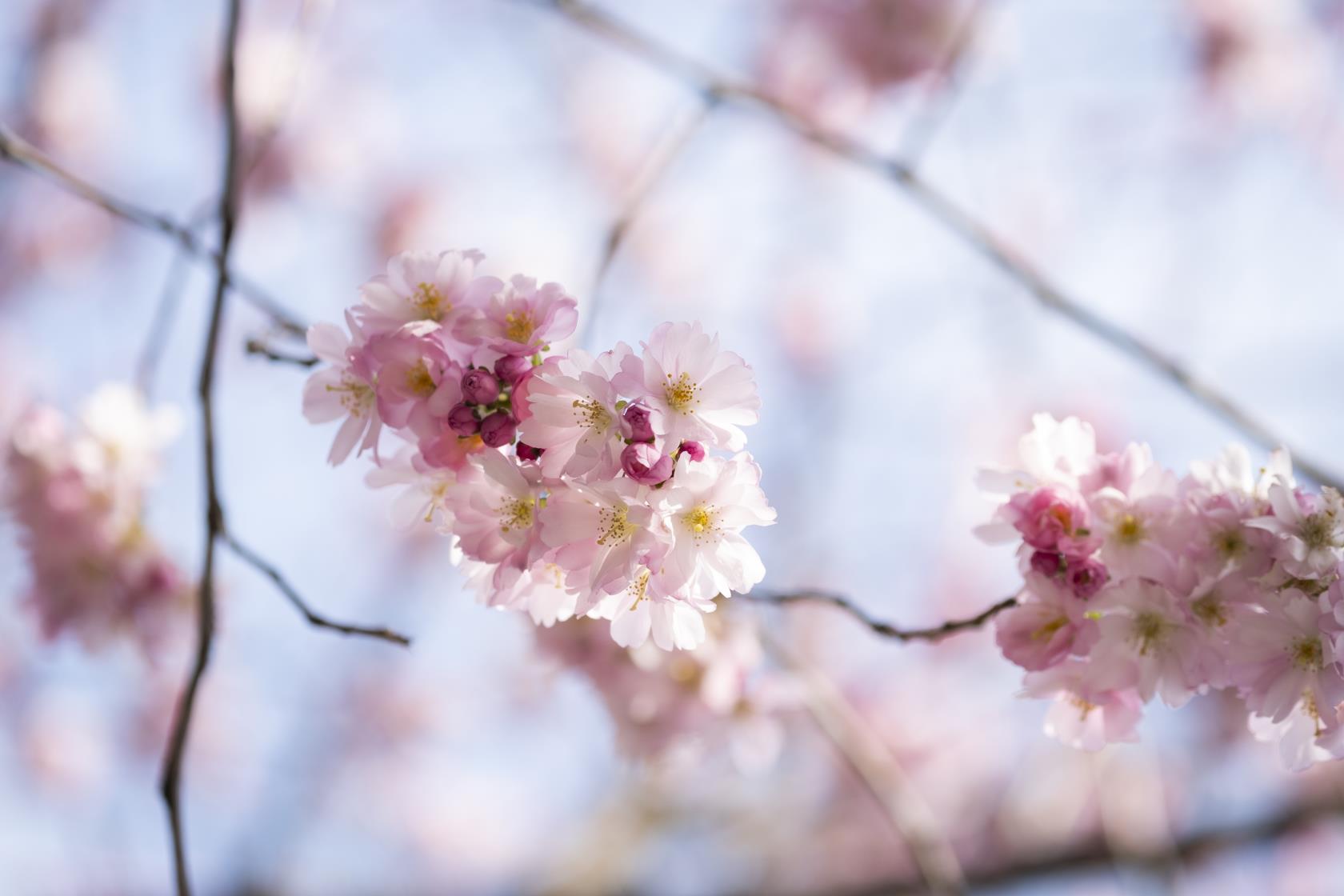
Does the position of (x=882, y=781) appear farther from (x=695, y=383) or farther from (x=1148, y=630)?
(x=695, y=383)

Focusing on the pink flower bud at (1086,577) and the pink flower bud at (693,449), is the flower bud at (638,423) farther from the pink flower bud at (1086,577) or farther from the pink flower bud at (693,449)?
the pink flower bud at (1086,577)

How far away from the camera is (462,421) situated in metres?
1.05

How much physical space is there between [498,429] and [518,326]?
117 mm

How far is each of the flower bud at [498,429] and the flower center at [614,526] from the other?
129mm

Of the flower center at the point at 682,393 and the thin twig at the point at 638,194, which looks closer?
the flower center at the point at 682,393

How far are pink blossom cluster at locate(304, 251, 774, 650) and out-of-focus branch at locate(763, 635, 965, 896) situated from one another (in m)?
1.00

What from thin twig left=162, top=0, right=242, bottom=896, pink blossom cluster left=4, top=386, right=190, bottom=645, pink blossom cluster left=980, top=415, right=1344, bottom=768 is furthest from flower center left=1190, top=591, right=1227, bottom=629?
pink blossom cluster left=4, top=386, right=190, bottom=645

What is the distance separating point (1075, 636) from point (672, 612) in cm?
45

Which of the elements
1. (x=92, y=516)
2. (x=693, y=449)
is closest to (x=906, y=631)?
(x=693, y=449)

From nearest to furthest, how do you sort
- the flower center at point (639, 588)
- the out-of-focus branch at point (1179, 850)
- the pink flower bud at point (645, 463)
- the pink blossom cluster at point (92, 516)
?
1. the pink flower bud at point (645, 463)
2. the flower center at point (639, 588)
3. the pink blossom cluster at point (92, 516)
4. the out-of-focus branch at point (1179, 850)

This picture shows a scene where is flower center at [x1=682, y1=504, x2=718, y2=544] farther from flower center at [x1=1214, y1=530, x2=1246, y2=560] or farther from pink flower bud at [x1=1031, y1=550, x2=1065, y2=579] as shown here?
flower center at [x1=1214, y1=530, x2=1246, y2=560]

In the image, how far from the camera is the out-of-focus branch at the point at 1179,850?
120 inches

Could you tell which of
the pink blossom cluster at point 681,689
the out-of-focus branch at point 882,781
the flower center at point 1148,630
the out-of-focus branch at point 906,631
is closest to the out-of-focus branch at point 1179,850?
the out-of-focus branch at point 882,781

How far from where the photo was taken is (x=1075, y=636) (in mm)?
1156
